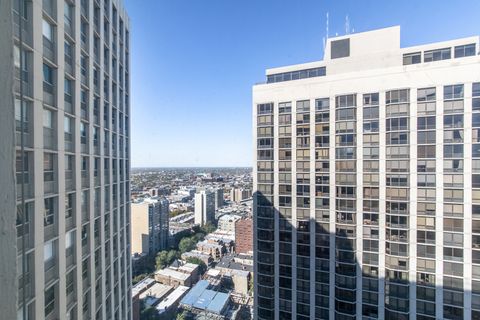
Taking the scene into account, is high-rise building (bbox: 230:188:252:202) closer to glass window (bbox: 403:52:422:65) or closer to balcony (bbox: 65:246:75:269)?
glass window (bbox: 403:52:422:65)

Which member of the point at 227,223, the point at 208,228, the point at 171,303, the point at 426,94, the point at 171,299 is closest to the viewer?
the point at 426,94

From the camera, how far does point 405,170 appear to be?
56.9ft

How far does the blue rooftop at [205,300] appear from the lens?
38.6 metres

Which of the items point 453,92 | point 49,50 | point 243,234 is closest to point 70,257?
point 49,50

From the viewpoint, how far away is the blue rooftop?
127 feet

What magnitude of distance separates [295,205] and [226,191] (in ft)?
386

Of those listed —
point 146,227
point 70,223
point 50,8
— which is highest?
point 50,8

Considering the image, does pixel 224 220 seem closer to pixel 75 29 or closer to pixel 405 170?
pixel 405 170

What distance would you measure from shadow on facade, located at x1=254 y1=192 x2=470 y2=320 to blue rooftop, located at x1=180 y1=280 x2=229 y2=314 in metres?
20.3

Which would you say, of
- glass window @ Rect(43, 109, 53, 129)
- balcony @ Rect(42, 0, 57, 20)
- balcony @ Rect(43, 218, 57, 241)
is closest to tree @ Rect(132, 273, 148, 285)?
balcony @ Rect(43, 218, 57, 241)

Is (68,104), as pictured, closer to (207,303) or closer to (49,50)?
(49,50)

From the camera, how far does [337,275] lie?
18.8 meters

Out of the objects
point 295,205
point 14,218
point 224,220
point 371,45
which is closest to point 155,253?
point 224,220

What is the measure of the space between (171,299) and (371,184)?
37.9m
